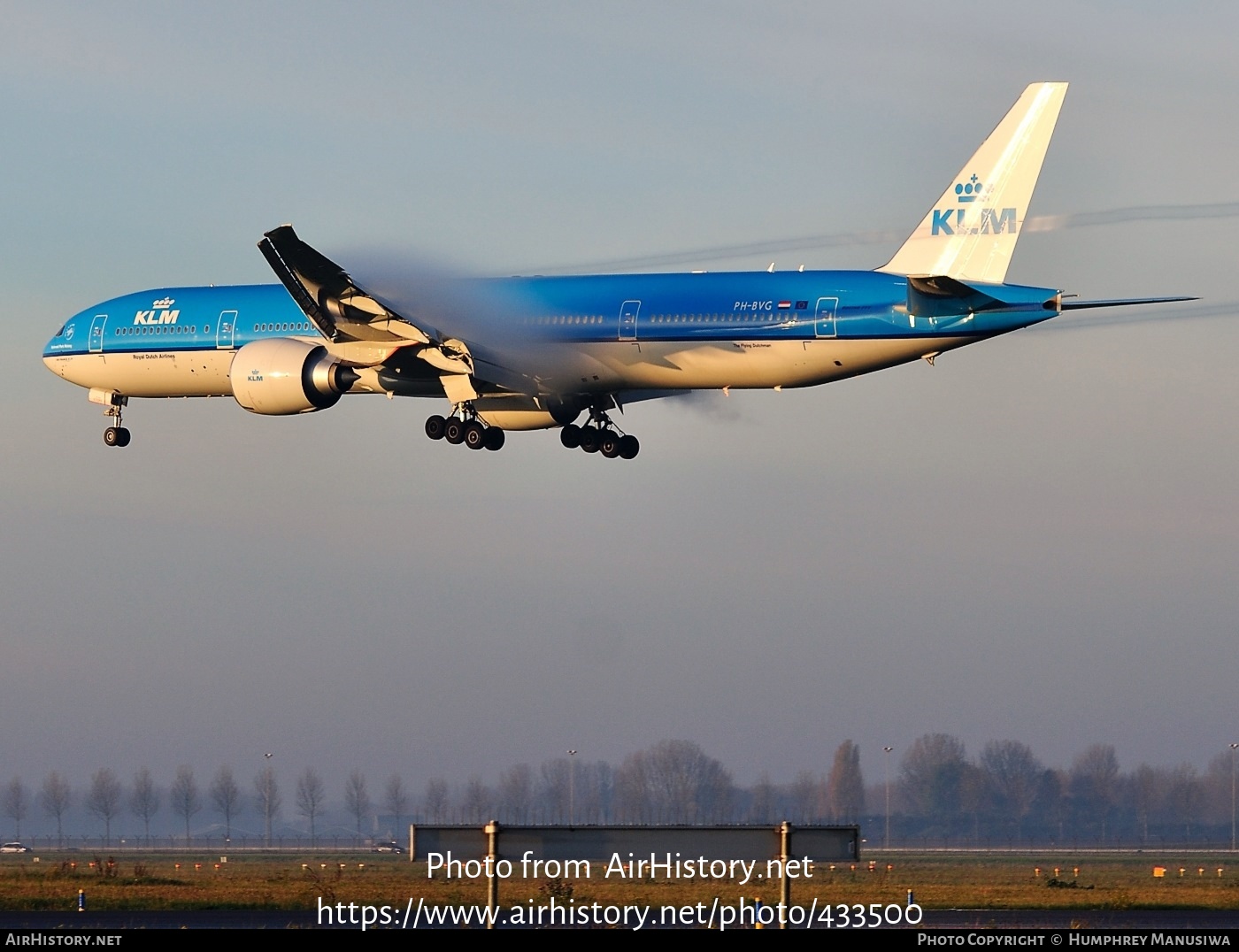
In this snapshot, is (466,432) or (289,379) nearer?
(289,379)

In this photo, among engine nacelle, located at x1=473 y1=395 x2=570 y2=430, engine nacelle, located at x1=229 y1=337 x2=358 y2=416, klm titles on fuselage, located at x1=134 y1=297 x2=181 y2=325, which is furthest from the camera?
klm titles on fuselage, located at x1=134 y1=297 x2=181 y2=325

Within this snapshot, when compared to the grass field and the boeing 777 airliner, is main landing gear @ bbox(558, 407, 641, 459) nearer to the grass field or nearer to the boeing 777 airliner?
the boeing 777 airliner

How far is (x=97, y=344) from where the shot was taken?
151 feet

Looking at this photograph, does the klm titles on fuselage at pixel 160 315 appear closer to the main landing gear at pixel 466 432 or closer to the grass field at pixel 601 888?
the main landing gear at pixel 466 432

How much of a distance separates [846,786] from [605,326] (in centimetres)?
3915

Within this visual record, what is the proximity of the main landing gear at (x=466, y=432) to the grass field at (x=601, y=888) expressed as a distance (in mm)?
9840

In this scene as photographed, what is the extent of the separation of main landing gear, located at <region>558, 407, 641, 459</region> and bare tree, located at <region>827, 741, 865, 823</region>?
102 feet

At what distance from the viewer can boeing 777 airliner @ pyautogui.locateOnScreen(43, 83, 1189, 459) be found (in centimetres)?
3672

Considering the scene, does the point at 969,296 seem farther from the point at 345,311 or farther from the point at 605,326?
the point at 345,311

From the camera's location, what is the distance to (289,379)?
1602 inches

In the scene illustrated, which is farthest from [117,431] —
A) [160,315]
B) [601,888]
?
[601,888]

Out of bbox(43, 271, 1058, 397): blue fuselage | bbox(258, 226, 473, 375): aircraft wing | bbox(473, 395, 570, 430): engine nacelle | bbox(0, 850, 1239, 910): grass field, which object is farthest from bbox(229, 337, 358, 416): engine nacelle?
bbox(0, 850, 1239, 910): grass field

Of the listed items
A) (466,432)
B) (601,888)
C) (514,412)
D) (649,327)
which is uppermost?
(649,327)

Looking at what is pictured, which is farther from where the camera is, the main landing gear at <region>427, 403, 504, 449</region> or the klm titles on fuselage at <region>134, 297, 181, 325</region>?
the klm titles on fuselage at <region>134, 297, 181, 325</region>
